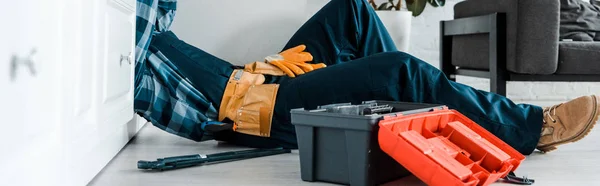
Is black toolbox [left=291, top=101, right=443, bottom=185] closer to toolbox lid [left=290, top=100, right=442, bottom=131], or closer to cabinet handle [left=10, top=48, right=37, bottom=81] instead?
toolbox lid [left=290, top=100, right=442, bottom=131]

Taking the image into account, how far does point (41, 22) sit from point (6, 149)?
0.19 m

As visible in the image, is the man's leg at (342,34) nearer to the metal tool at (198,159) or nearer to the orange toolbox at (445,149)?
the metal tool at (198,159)

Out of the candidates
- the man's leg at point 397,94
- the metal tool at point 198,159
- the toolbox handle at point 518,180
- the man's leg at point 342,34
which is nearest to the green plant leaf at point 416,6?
the man's leg at point 342,34

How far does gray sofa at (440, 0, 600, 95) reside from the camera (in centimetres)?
250

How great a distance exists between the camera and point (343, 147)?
1.32m

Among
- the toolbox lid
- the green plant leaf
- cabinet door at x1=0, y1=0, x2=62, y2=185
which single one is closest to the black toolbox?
the toolbox lid

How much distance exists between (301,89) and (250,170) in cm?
30

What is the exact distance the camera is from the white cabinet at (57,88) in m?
0.81

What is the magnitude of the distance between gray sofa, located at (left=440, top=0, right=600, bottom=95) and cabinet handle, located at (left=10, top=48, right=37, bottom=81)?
2034 mm

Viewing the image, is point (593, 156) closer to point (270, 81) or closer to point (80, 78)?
point (270, 81)

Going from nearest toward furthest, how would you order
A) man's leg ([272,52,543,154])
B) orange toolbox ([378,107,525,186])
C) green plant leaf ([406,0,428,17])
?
orange toolbox ([378,107,525,186]) → man's leg ([272,52,543,154]) → green plant leaf ([406,0,428,17])

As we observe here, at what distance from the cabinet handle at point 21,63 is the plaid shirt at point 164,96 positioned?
3.15 feet

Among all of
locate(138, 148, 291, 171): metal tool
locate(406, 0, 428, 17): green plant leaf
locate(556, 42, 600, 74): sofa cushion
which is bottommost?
locate(138, 148, 291, 171): metal tool

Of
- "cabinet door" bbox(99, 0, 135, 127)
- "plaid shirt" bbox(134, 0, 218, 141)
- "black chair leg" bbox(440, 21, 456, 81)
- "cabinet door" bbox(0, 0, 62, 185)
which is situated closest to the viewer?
"cabinet door" bbox(0, 0, 62, 185)
